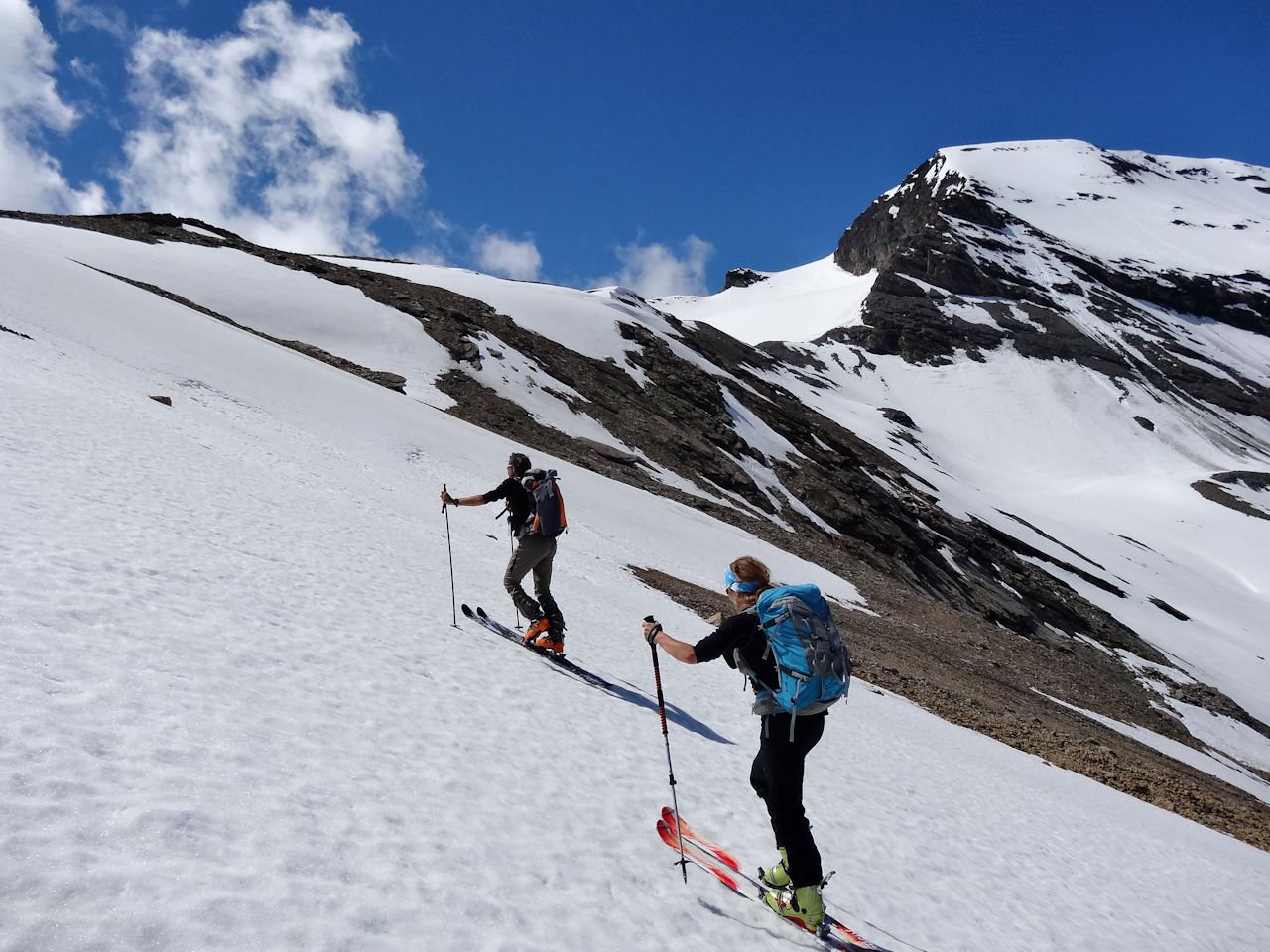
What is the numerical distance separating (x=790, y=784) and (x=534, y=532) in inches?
235

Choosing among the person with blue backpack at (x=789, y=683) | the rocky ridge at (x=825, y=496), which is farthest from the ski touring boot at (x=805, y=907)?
the rocky ridge at (x=825, y=496)

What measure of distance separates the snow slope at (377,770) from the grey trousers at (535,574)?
2.63 ft

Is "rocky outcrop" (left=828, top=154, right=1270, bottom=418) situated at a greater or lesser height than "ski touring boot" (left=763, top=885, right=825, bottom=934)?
greater

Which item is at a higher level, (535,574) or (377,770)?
(535,574)

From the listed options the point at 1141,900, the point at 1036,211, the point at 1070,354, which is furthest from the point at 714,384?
the point at 1036,211

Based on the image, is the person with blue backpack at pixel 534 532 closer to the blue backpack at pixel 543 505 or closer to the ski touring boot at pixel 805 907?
the blue backpack at pixel 543 505

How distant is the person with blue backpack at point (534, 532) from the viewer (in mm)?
10562

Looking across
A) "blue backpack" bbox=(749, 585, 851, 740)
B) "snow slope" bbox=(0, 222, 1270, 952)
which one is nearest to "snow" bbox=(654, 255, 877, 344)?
"snow slope" bbox=(0, 222, 1270, 952)

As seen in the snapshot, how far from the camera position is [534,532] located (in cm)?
1063

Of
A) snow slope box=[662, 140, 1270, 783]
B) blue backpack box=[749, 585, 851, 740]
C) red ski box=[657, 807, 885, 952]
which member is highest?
snow slope box=[662, 140, 1270, 783]

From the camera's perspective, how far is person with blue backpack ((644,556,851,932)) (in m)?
5.26

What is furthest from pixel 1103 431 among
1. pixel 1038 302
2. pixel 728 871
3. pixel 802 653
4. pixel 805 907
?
pixel 802 653

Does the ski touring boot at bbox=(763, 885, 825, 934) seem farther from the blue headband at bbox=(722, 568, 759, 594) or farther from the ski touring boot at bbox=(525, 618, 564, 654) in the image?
the ski touring boot at bbox=(525, 618, 564, 654)

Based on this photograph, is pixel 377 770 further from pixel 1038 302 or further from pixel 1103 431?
pixel 1038 302
